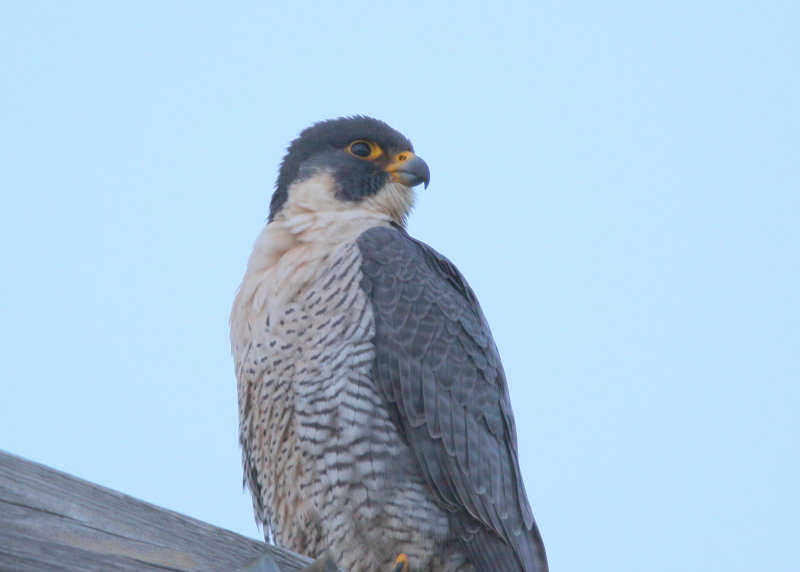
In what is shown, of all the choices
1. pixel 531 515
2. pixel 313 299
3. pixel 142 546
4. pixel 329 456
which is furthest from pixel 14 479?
pixel 531 515

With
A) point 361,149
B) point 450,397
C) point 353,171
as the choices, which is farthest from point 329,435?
point 361,149

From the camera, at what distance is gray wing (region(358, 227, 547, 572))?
151 inches

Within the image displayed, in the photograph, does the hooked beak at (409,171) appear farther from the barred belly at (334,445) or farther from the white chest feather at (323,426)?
the barred belly at (334,445)

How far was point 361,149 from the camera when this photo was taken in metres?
5.16

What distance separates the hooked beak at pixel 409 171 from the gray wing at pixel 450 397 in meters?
0.64

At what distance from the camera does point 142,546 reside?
6.34 feet

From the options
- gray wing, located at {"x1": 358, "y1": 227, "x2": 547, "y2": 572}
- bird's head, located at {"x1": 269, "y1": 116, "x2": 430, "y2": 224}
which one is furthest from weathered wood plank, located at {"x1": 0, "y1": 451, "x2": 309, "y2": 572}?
bird's head, located at {"x1": 269, "y1": 116, "x2": 430, "y2": 224}

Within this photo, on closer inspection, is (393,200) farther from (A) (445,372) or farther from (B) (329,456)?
(B) (329,456)

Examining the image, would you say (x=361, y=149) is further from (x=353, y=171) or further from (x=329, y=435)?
(x=329, y=435)

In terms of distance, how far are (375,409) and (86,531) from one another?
79.6 inches

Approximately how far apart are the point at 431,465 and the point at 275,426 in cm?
62

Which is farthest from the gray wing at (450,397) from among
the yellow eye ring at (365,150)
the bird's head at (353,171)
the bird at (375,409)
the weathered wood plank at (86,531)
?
the weathered wood plank at (86,531)

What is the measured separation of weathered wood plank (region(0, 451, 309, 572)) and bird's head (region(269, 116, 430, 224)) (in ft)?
9.79

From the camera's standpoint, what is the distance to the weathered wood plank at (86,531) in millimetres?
1765
